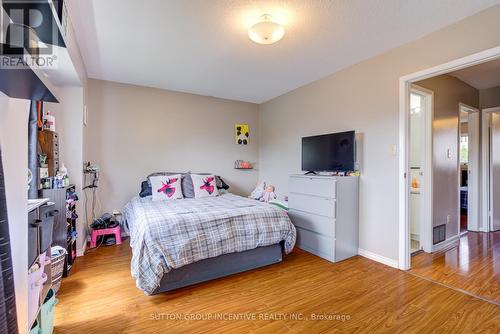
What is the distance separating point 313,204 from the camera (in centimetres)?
296

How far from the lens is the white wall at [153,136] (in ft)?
11.6

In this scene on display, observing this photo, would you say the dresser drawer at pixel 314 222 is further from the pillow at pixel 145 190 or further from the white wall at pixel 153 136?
the pillow at pixel 145 190

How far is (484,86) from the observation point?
3691 mm

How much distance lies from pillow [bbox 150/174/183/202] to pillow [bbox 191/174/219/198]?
0.78ft

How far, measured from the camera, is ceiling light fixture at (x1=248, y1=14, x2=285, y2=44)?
6.52 feet

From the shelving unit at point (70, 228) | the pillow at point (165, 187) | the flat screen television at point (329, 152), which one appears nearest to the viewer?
the shelving unit at point (70, 228)

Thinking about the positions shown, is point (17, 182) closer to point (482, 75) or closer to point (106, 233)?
point (106, 233)

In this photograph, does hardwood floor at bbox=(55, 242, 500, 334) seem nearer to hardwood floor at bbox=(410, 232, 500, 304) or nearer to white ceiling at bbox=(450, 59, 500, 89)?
hardwood floor at bbox=(410, 232, 500, 304)

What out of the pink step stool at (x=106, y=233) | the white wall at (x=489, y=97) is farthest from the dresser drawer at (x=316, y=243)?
the white wall at (x=489, y=97)

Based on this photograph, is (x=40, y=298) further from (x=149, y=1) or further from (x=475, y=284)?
(x=475, y=284)

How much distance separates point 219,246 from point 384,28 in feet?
8.20

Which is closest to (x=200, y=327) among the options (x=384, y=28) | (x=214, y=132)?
(x=384, y=28)

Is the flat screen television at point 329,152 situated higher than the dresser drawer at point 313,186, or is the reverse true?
the flat screen television at point 329,152

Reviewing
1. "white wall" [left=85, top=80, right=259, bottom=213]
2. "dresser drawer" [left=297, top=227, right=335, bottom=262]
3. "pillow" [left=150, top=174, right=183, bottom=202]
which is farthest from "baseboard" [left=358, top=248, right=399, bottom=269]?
"pillow" [left=150, top=174, right=183, bottom=202]
